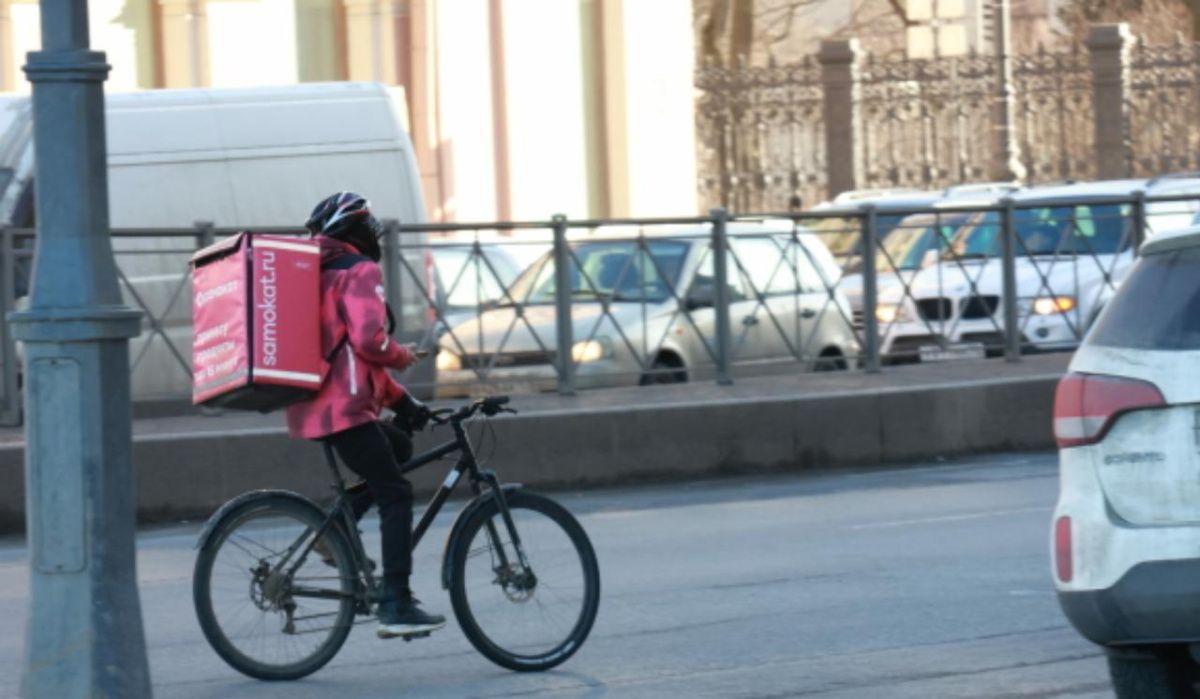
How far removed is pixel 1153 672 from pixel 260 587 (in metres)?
3.10

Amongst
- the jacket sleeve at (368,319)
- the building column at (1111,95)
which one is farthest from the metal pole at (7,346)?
the building column at (1111,95)

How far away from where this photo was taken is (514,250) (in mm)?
15203

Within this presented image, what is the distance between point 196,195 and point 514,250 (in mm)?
2393

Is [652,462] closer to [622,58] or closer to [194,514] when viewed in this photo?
[194,514]

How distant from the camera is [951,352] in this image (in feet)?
56.4

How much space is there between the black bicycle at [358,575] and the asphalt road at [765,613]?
14 cm

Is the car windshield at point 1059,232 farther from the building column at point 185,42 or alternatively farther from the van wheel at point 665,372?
the building column at point 185,42

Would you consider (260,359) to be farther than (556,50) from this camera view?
No

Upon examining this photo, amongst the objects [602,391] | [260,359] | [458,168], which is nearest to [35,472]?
[260,359]

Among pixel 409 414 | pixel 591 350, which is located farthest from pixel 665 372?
pixel 409 414

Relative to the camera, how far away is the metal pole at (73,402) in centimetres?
613

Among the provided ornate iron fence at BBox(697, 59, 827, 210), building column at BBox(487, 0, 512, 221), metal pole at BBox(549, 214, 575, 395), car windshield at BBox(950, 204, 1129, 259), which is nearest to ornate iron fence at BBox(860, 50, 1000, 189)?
ornate iron fence at BBox(697, 59, 827, 210)

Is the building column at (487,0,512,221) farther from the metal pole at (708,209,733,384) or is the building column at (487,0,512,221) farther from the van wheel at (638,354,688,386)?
the metal pole at (708,209,733,384)

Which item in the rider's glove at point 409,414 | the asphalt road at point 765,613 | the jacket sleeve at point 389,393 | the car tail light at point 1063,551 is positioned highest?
the jacket sleeve at point 389,393
